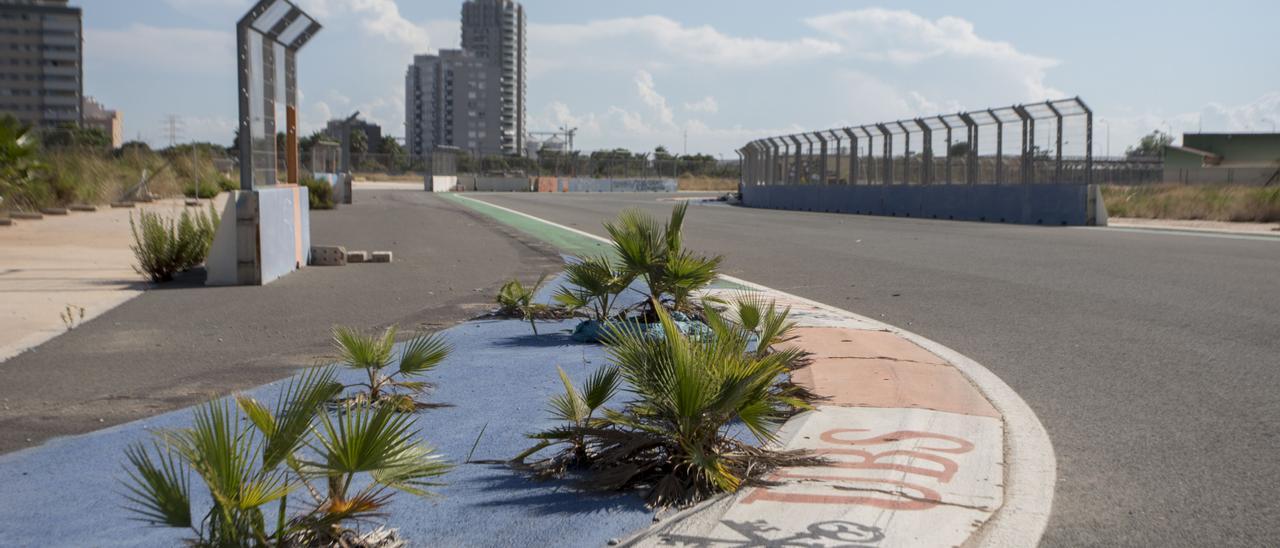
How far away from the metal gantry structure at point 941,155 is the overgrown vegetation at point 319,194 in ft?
58.6

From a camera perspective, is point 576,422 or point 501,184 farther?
point 501,184

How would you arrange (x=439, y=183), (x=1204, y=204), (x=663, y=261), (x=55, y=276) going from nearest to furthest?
(x=663, y=261), (x=55, y=276), (x=1204, y=204), (x=439, y=183)

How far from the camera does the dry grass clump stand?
97562mm

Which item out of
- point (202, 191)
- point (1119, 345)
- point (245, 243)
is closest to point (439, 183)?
point (202, 191)

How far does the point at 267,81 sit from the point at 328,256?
109 inches

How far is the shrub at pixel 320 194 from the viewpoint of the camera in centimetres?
3672

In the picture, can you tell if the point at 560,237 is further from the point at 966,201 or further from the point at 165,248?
the point at 966,201

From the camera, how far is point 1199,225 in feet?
93.5

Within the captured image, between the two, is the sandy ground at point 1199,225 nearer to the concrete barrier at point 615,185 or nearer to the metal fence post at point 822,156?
the metal fence post at point 822,156

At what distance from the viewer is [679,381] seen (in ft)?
14.6

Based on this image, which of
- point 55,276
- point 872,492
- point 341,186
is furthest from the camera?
point 341,186

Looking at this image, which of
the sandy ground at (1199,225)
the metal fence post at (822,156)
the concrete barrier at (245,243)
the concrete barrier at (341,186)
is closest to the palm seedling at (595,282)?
the concrete barrier at (245,243)

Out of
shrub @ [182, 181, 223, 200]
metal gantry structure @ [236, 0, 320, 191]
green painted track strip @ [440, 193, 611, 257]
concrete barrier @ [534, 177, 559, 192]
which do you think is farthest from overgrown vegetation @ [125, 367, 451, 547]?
concrete barrier @ [534, 177, 559, 192]

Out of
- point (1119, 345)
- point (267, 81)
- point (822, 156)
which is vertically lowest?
point (1119, 345)
